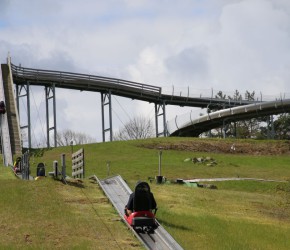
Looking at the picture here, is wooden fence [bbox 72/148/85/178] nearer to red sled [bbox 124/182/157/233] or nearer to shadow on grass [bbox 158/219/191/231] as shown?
shadow on grass [bbox 158/219/191/231]

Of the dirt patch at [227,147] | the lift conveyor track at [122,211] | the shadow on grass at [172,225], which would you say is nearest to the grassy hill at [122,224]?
the shadow on grass at [172,225]

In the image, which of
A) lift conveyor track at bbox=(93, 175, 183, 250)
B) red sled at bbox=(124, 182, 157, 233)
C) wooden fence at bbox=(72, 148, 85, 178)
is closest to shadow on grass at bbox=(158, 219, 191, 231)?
lift conveyor track at bbox=(93, 175, 183, 250)

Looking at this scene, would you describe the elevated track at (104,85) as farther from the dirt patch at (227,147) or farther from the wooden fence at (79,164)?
the wooden fence at (79,164)

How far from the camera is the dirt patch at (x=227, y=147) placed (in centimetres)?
6222

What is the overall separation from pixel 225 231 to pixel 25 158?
16.0 metres

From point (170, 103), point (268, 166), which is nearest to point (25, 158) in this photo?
point (268, 166)

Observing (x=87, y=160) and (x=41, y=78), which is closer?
(x=87, y=160)

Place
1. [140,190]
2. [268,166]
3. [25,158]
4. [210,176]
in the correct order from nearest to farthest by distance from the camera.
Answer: [140,190] < [25,158] < [210,176] < [268,166]

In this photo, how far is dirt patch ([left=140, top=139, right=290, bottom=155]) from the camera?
6222cm

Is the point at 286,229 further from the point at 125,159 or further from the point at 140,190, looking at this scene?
the point at 125,159

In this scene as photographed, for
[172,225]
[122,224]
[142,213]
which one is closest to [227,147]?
[172,225]

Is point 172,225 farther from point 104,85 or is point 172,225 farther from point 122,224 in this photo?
point 104,85

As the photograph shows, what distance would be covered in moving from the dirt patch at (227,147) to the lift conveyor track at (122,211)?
32408 mm

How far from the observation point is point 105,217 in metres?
21.3
